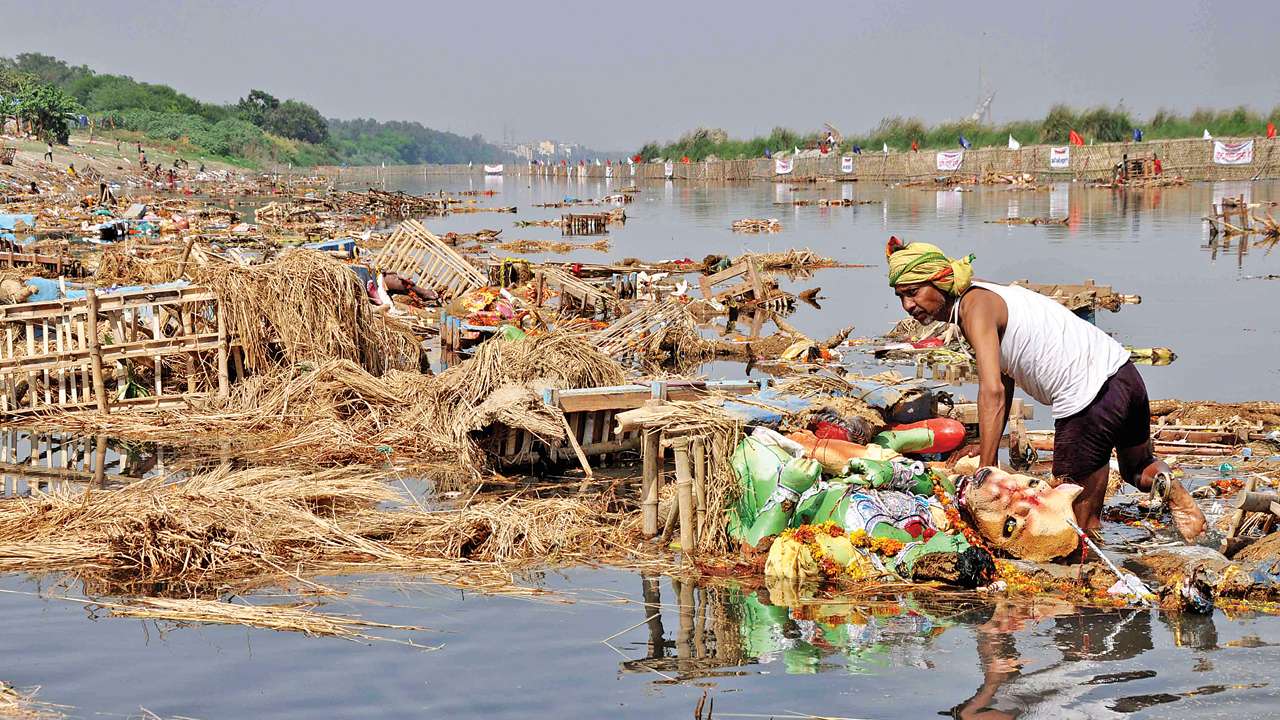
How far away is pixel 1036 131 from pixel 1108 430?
7961cm

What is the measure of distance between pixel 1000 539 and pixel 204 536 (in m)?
4.49

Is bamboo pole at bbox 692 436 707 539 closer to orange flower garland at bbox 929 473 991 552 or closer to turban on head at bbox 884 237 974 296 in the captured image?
orange flower garland at bbox 929 473 991 552

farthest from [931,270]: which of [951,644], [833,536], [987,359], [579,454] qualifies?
[579,454]

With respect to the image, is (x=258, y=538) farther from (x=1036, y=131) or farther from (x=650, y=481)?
(x=1036, y=131)

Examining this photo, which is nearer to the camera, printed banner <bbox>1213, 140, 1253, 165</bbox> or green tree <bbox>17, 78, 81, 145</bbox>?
printed banner <bbox>1213, 140, 1253, 165</bbox>

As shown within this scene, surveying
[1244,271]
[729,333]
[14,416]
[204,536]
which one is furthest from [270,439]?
[1244,271]

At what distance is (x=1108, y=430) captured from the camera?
5.91m

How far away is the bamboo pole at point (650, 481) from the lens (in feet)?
24.1

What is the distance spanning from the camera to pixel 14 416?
12.3 meters

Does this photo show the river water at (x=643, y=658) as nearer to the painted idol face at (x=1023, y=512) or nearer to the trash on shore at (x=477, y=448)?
the trash on shore at (x=477, y=448)

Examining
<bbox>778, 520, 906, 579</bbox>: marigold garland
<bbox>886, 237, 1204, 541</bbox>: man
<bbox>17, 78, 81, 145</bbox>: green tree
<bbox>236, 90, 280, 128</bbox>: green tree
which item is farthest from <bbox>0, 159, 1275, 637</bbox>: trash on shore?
<bbox>236, 90, 280, 128</bbox>: green tree

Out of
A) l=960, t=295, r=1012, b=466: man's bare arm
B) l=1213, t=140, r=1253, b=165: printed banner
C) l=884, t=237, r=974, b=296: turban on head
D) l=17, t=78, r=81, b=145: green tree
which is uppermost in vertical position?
l=17, t=78, r=81, b=145: green tree

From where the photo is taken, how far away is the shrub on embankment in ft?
232

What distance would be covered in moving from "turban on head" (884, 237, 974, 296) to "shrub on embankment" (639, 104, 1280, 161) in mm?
69832
